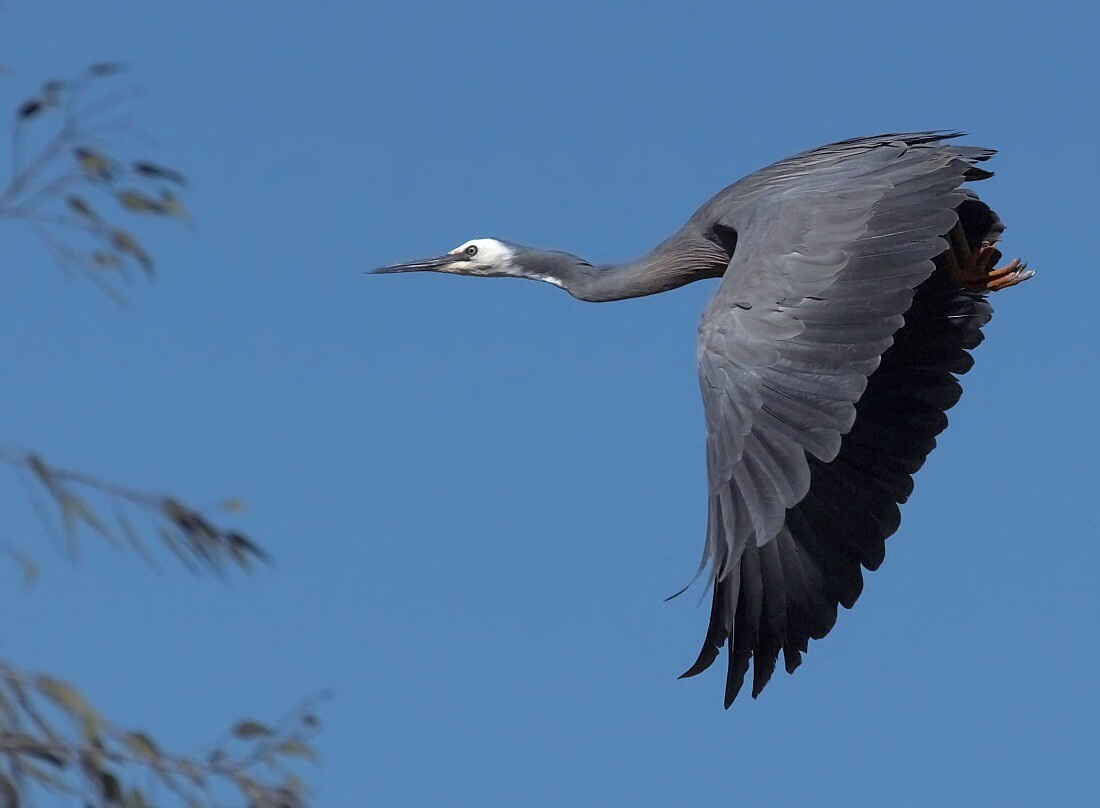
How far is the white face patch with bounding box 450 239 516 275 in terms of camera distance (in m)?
8.51

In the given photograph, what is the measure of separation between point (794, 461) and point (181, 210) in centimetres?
304

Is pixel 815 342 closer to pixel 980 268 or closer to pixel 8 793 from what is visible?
pixel 980 268

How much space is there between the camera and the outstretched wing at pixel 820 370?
19.1 feet

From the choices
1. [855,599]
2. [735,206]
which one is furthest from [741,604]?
[735,206]

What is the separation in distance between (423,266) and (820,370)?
11.1 feet

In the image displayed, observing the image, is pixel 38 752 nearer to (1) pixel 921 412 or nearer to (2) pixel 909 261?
(2) pixel 909 261

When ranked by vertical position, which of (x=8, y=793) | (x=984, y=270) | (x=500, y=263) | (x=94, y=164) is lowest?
(x=8, y=793)

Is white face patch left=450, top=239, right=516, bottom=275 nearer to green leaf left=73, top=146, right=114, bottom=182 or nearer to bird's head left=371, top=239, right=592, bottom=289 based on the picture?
bird's head left=371, top=239, right=592, bottom=289

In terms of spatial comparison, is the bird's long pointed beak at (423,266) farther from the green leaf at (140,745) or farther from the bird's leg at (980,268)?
the green leaf at (140,745)

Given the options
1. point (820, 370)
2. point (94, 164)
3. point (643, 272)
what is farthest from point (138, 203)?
point (643, 272)

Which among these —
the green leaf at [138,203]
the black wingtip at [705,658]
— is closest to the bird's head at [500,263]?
the black wingtip at [705,658]

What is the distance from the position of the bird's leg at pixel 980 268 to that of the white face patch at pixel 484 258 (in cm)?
225

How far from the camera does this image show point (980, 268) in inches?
292

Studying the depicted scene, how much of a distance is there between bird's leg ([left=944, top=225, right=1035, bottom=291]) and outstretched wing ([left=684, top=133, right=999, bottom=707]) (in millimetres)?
92
